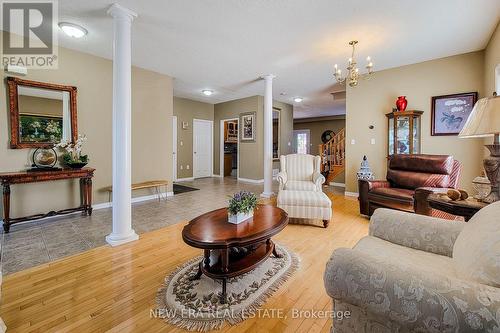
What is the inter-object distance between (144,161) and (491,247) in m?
4.89

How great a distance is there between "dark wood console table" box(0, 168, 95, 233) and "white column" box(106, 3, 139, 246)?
4.31ft

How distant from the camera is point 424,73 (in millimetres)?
4168

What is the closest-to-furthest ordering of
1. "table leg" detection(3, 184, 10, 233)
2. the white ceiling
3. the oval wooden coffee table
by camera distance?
the oval wooden coffee table < the white ceiling < "table leg" detection(3, 184, 10, 233)

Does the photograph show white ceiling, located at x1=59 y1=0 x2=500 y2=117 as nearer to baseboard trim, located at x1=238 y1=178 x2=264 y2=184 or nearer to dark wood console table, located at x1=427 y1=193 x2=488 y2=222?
dark wood console table, located at x1=427 y1=193 x2=488 y2=222

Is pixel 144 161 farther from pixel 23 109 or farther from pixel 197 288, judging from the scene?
pixel 197 288

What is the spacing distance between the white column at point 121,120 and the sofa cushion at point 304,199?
6.64ft

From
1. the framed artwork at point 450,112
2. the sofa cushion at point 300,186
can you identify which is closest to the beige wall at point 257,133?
the sofa cushion at point 300,186

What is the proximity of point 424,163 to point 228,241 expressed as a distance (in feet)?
11.2

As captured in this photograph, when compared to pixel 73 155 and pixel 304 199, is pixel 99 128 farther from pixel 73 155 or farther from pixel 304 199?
pixel 304 199

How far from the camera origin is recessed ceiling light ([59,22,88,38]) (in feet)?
9.50

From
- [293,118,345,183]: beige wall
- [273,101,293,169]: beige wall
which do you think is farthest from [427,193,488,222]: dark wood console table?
[293,118,345,183]: beige wall

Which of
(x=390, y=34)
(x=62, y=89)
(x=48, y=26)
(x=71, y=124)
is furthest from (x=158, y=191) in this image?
(x=390, y=34)

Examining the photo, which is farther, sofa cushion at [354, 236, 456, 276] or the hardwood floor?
the hardwood floor

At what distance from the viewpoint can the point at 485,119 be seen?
58.1 inches
